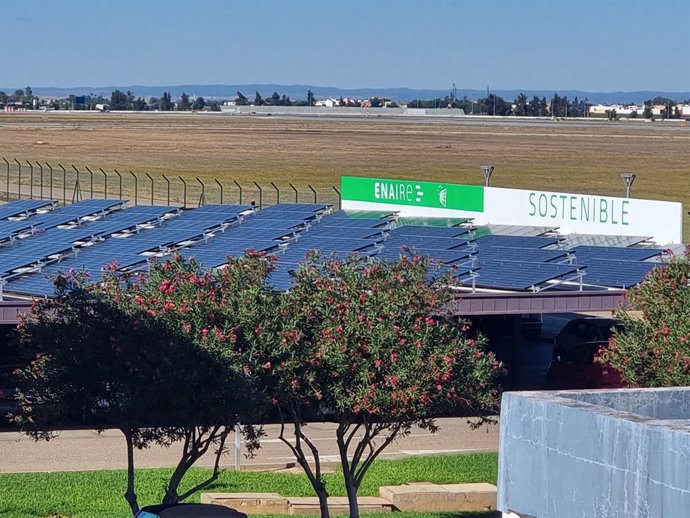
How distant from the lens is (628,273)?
29688mm

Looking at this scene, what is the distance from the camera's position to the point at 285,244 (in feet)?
117

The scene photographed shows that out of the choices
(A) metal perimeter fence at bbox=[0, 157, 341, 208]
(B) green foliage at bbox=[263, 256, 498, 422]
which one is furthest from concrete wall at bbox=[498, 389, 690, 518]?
(A) metal perimeter fence at bbox=[0, 157, 341, 208]

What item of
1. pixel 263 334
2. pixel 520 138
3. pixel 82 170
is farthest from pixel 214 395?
pixel 520 138

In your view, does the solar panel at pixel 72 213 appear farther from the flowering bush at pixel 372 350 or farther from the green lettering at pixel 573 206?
the flowering bush at pixel 372 350

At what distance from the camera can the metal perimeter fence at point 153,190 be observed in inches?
2854

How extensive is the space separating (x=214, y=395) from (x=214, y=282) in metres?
1.77

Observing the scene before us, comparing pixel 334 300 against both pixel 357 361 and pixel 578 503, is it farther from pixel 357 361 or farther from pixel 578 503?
pixel 578 503

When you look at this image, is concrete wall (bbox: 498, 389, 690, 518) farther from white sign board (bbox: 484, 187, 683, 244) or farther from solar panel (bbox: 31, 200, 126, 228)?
solar panel (bbox: 31, 200, 126, 228)

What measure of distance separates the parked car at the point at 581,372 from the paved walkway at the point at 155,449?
318cm

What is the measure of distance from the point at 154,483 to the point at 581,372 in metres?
12.2

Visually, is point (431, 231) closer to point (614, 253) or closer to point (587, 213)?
point (587, 213)

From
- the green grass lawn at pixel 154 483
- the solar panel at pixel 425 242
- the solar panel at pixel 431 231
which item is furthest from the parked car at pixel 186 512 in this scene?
the solar panel at pixel 431 231

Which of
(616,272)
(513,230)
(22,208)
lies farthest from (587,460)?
(22,208)

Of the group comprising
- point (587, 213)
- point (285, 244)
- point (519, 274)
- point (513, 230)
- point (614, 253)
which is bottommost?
point (519, 274)
